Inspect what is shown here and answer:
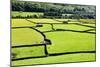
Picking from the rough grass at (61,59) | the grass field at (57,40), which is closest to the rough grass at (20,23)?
the grass field at (57,40)

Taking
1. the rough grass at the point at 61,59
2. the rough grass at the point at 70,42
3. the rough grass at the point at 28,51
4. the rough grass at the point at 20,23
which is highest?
the rough grass at the point at 20,23

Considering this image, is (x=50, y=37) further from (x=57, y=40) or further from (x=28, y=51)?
(x=28, y=51)

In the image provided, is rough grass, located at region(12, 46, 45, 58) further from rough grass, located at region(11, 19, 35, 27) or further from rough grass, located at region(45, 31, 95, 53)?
rough grass, located at region(11, 19, 35, 27)

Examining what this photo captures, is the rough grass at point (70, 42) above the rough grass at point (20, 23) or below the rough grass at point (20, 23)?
below

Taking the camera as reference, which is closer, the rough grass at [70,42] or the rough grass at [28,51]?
the rough grass at [28,51]

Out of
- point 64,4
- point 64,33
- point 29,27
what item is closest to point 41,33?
point 29,27

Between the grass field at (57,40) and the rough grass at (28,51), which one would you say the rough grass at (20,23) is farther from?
the rough grass at (28,51)

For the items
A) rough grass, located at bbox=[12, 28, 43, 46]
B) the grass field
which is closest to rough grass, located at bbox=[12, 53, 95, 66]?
the grass field

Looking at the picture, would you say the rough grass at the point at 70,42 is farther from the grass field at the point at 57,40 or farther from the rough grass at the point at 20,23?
the rough grass at the point at 20,23
